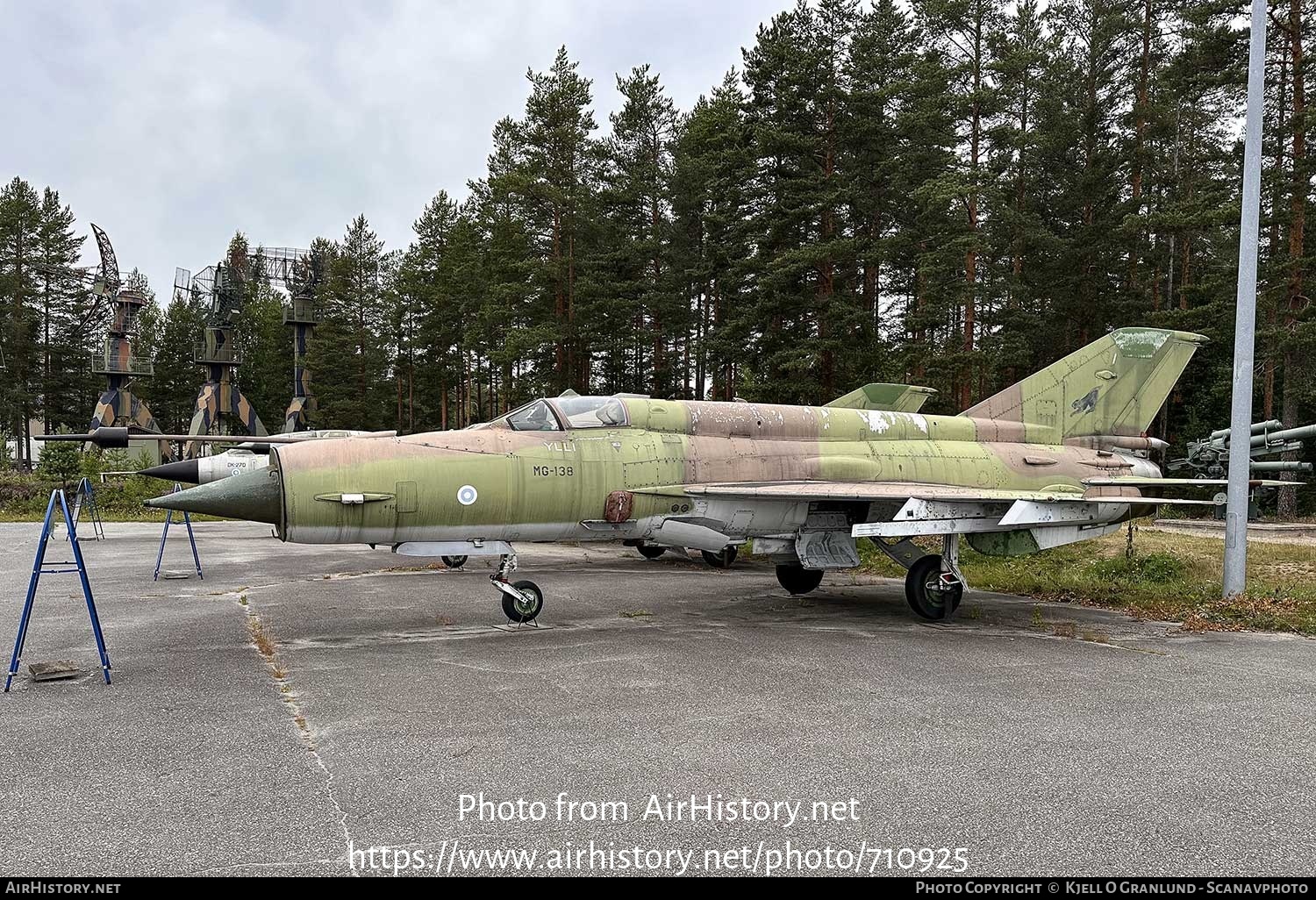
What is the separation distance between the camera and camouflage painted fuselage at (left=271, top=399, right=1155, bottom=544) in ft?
25.7

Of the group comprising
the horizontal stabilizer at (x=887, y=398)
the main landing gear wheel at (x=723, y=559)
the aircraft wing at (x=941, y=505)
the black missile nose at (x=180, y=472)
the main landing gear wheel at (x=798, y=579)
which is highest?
the horizontal stabilizer at (x=887, y=398)

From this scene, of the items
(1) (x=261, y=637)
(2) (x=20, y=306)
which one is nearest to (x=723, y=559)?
(1) (x=261, y=637)

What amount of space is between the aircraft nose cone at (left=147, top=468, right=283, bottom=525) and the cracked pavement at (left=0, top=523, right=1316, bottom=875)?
4.49 feet

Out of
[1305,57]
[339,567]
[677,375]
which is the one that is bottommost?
[339,567]

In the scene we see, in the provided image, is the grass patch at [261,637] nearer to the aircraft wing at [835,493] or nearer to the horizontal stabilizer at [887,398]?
the aircraft wing at [835,493]

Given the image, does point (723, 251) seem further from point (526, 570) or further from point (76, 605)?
point (76, 605)

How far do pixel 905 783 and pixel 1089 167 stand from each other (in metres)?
30.1

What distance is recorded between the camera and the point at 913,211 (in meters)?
29.8

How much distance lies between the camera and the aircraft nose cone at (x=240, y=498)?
7172 millimetres

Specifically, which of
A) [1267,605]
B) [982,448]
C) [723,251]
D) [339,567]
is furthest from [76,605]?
A: [723,251]

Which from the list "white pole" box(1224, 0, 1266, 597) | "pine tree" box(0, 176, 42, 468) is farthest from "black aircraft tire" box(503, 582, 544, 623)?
"pine tree" box(0, 176, 42, 468)

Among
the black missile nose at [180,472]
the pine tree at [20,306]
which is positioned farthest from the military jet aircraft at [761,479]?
the pine tree at [20,306]

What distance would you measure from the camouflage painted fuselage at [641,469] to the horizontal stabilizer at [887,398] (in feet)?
4.07

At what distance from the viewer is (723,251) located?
27594 mm
